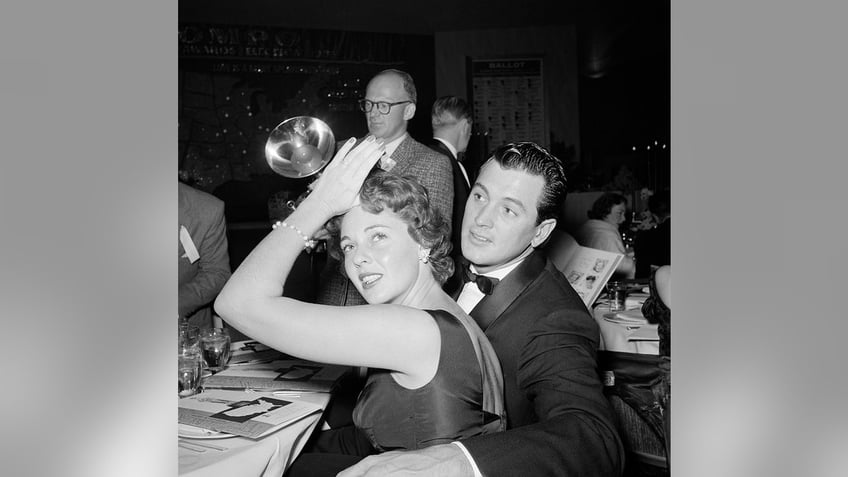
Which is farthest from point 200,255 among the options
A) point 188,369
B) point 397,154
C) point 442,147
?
point 188,369

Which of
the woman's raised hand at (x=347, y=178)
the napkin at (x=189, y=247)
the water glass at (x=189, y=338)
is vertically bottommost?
the water glass at (x=189, y=338)

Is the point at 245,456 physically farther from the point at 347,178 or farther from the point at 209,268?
the point at 209,268

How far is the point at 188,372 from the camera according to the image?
74.0 inches

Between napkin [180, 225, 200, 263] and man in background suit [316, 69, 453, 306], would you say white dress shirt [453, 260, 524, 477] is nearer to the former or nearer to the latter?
man in background suit [316, 69, 453, 306]

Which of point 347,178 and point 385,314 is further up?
point 347,178

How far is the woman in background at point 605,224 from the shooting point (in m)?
4.10

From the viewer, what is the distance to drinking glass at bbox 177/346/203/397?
1867mm

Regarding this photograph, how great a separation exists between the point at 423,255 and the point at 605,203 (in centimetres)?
288

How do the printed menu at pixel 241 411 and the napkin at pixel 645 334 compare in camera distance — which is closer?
the printed menu at pixel 241 411

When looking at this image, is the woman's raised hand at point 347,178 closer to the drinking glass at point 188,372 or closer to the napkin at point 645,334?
the drinking glass at point 188,372

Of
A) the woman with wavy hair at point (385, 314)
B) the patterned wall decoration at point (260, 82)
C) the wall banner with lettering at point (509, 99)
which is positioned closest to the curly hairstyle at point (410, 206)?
the woman with wavy hair at point (385, 314)
